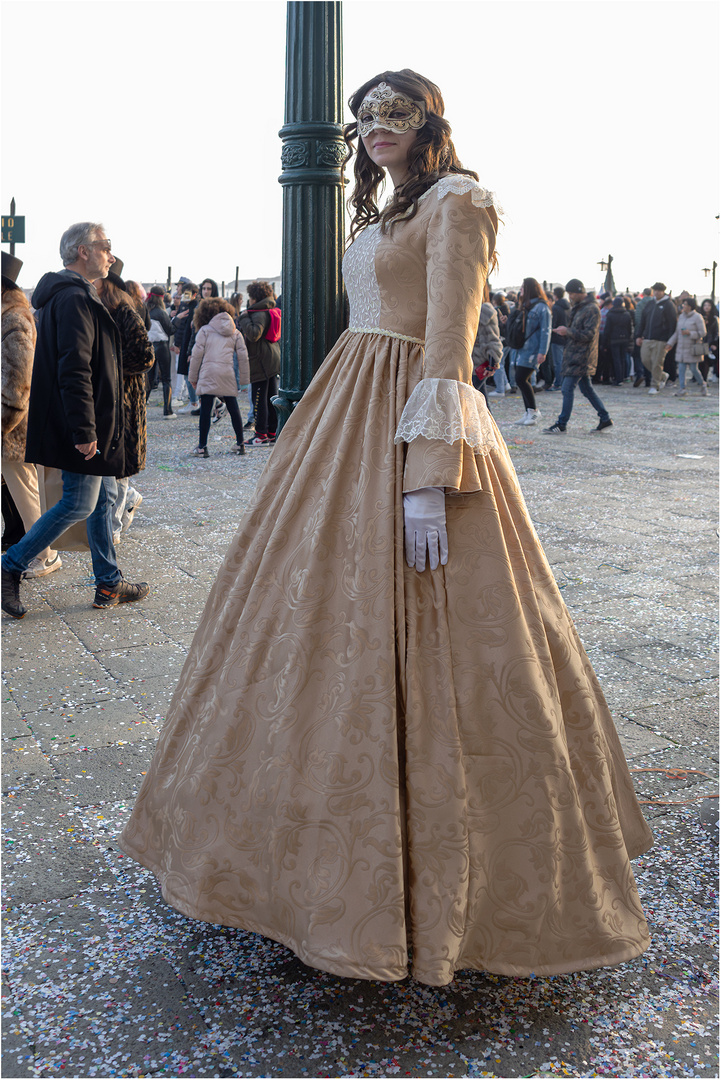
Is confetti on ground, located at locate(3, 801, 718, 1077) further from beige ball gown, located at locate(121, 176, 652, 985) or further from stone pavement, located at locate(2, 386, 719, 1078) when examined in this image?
beige ball gown, located at locate(121, 176, 652, 985)

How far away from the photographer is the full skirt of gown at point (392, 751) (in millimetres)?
1684

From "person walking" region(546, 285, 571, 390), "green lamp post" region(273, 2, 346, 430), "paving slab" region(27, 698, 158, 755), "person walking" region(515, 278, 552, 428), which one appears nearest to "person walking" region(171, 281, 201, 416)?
"person walking" region(515, 278, 552, 428)

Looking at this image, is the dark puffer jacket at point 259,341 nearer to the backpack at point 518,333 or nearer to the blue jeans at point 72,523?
the backpack at point 518,333

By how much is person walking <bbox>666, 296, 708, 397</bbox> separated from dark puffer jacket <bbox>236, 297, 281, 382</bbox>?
821 cm

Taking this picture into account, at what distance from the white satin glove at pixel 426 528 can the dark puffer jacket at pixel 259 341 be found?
7.62 metres

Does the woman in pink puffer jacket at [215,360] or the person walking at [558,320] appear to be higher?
the person walking at [558,320]

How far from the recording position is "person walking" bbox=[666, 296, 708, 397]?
48.2 feet

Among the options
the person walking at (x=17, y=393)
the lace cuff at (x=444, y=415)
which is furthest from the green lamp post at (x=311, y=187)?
the person walking at (x=17, y=393)

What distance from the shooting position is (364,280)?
201 centimetres

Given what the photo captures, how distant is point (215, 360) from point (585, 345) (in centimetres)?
400


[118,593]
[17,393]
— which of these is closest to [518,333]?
[17,393]

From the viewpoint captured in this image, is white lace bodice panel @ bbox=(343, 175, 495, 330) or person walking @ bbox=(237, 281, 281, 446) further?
person walking @ bbox=(237, 281, 281, 446)

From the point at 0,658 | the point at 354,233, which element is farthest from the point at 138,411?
the point at 354,233

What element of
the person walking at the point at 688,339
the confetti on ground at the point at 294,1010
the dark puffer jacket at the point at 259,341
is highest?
the person walking at the point at 688,339
